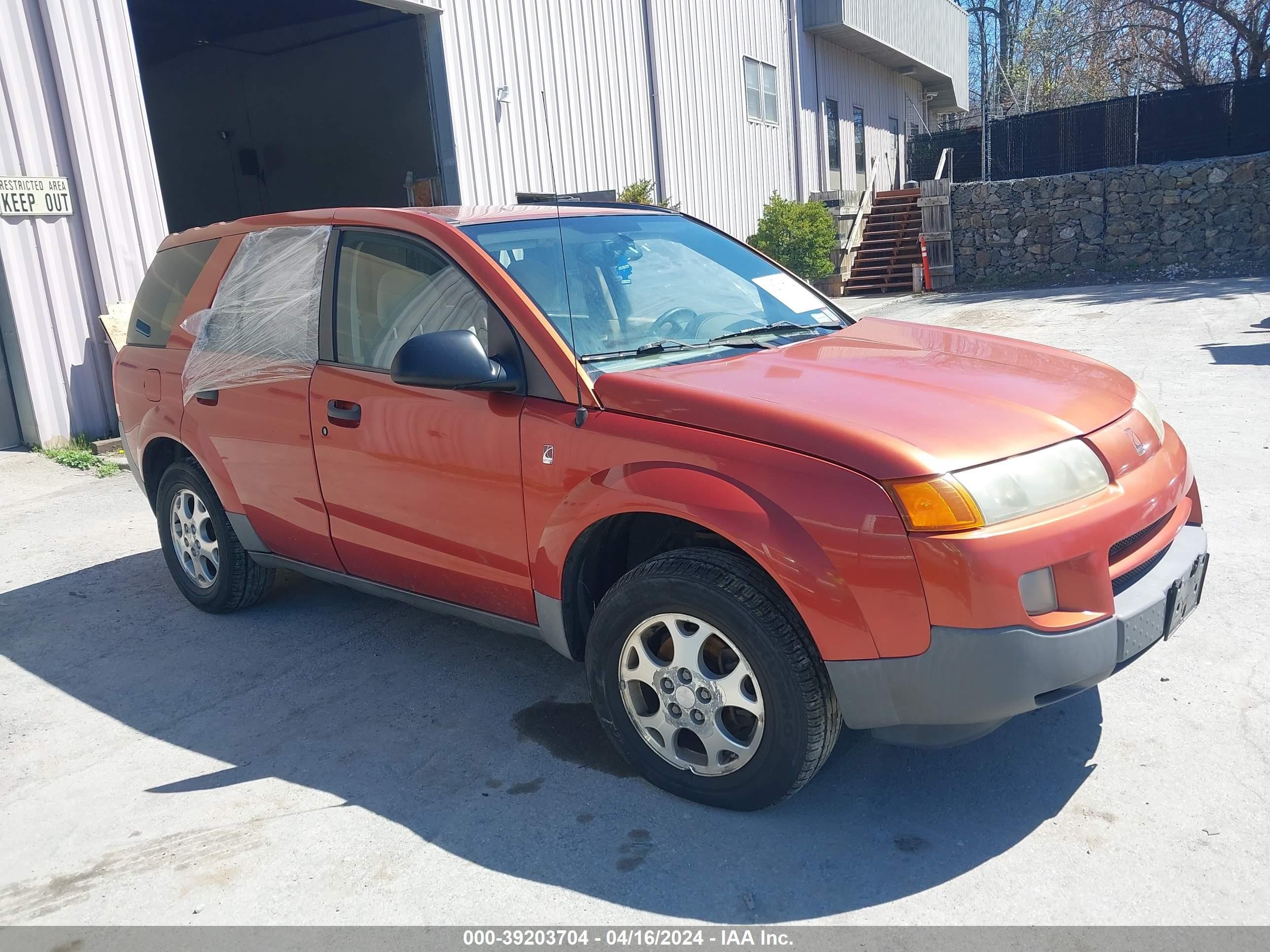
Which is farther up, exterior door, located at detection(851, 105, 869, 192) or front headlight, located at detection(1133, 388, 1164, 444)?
exterior door, located at detection(851, 105, 869, 192)

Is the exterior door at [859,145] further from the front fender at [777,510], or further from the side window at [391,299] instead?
the front fender at [777,510]

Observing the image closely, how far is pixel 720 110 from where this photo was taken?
1847cm

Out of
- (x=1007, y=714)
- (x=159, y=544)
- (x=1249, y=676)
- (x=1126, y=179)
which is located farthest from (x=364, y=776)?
(x=1126, y=179)

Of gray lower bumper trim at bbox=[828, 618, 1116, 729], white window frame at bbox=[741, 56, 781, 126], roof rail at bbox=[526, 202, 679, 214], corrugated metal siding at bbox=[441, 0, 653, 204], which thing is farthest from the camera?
white window frame at bbox=[741, 56, 781, 126]

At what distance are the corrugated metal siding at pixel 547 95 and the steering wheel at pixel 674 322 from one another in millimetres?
9477

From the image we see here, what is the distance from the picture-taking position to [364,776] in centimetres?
349

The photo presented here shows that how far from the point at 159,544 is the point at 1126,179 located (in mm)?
18678

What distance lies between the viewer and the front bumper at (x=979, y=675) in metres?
2.59

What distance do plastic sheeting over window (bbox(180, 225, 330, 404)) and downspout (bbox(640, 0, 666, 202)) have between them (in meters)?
12.6

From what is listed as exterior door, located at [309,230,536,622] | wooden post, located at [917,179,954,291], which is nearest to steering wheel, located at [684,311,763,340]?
exterior door, located at [309,230,536,622]

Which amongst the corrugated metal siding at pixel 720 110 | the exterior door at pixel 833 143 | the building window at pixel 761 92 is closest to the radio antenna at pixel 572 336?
the corrugated metal siding at pixel 720 110

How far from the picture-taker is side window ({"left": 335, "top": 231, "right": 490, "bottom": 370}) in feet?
12.1

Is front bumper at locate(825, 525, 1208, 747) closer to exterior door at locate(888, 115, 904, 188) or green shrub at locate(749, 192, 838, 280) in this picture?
green shrub at locate(749, 192, 838, 280)

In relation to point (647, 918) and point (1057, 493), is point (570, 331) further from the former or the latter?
point (647, 918)
